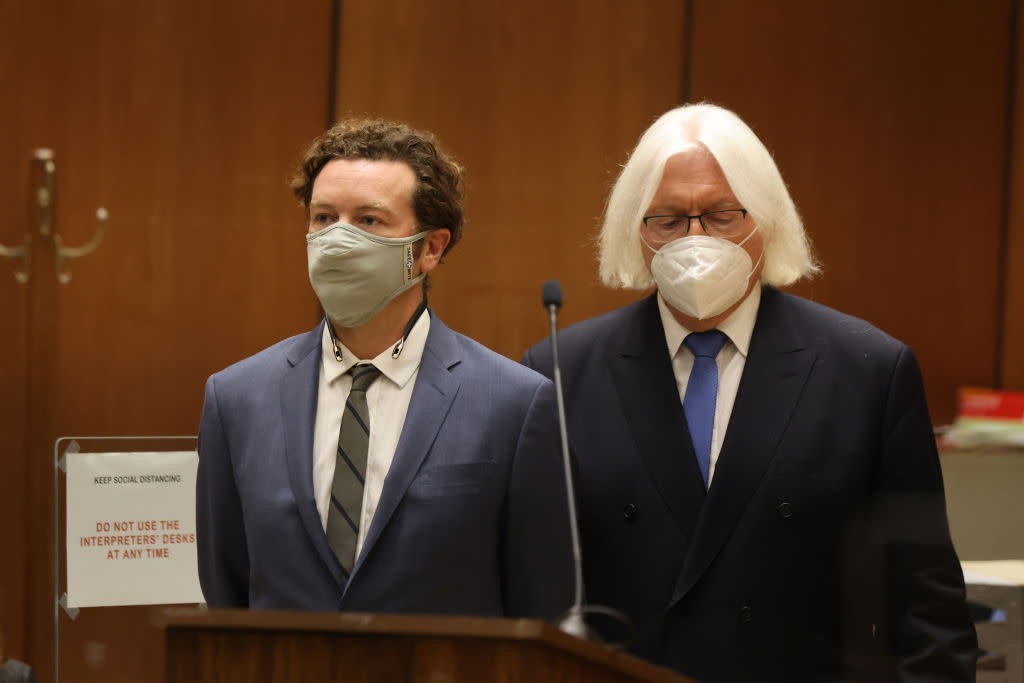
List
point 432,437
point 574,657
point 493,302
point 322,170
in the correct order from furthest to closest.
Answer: point 493,302 → point 322,170 → point 432,437 → point 574,657

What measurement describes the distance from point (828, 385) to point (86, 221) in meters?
2.23

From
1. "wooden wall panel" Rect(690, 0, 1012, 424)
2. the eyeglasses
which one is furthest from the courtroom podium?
"wooden wall panel" Rect(690, 0, 1012, 424)

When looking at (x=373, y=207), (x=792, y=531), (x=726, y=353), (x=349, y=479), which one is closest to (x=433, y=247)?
(x=373, y=207)

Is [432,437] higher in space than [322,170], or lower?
lower

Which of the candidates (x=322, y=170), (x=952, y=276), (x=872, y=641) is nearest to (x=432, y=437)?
(x=322, y=170)

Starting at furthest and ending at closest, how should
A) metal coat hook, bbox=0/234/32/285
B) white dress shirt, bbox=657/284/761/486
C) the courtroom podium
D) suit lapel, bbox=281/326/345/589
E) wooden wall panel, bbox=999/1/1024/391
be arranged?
1. wooden wall panel, bbox=999/1/1024/391
2. metal coat hook, bbox=0/234/32/285
3. white dress shirt, bbox=657/284/761/486
4. suit lapel, bbox=281/326/345/589
5. the courtroom podium

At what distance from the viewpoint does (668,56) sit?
136 inches

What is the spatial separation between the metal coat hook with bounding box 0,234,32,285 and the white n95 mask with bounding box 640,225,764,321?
2.01 m

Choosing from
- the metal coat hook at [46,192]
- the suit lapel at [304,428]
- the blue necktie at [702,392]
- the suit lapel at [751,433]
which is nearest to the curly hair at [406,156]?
the suit lapel at [304,428]

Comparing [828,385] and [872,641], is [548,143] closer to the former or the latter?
[828,385]

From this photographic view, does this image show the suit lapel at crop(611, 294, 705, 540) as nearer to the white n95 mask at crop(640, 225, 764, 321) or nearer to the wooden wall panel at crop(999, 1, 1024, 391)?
the white n95 mask at crop(640, 225, 764, 321)

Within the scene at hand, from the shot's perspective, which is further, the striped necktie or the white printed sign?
the white printed sign

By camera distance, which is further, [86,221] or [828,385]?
[86,221]

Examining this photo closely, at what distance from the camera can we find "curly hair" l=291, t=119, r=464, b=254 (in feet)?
6.08
